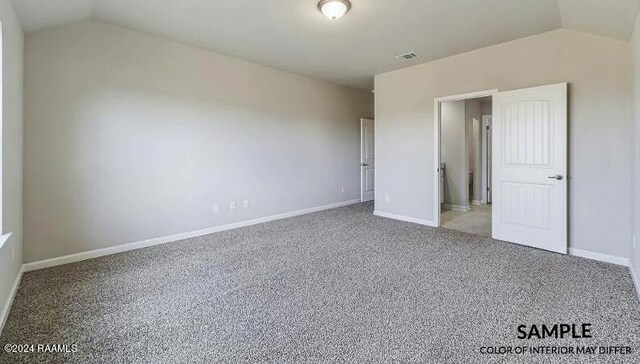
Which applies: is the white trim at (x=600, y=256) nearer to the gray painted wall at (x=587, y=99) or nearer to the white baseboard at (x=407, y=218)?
the gray painted wall at (x=587, y=99)

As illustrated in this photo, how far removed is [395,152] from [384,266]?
9.18 feet

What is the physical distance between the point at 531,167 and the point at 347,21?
2867 millimetres

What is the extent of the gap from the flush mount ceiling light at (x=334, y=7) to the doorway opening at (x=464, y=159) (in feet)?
11.0

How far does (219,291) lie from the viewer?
2.57 meters

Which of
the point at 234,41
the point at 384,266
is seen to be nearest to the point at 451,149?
the point at 384,266

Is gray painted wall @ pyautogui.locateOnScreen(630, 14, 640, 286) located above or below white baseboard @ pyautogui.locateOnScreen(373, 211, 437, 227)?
above

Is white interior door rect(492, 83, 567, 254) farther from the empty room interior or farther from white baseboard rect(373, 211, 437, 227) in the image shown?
white baseboard rect(373, 211, 437, 227)

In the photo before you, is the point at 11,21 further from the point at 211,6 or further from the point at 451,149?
the point at 451,149

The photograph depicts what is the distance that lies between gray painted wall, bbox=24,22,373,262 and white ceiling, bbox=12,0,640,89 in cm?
32

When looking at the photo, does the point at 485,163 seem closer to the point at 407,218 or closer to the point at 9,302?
the point at 407,218

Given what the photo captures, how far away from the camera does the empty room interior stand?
1.98m

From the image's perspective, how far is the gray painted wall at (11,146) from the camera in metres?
2.27

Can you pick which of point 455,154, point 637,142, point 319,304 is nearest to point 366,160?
point 455,154

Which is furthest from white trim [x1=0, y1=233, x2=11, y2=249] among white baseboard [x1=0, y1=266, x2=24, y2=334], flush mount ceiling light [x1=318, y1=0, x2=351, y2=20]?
flush mount ceiling light [x1=318, y1=0, x2=351, y2=20]
